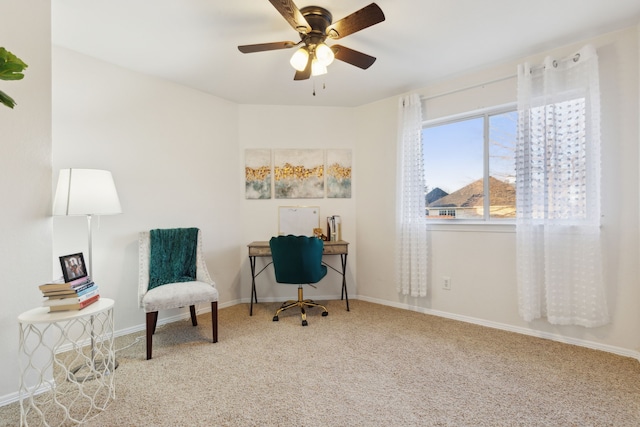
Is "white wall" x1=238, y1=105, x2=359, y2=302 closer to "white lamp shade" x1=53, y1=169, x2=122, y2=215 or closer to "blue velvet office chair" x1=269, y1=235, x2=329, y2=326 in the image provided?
"blue velvet office chair" x1=269, y1=235, x2=329, y2=326

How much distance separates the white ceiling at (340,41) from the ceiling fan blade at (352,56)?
0.71 ft

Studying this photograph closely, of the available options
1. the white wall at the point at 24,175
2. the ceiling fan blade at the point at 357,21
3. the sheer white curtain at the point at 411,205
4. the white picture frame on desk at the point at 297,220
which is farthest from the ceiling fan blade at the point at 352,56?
the white picture frame on desk at the point at 297,220

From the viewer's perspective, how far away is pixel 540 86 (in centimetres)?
261

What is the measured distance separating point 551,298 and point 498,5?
7.29 feet

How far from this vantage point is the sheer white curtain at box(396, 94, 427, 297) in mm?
3283

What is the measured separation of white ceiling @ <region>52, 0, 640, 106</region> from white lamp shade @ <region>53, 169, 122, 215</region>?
1.08m

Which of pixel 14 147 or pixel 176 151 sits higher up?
pixel 176 151

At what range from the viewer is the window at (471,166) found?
294 cm

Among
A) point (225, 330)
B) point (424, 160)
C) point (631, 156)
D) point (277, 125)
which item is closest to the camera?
point (631, 156)

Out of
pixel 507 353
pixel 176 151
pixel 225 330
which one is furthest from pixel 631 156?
pixel 176 151

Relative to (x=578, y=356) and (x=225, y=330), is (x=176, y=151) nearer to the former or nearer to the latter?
(x=225, y=330)

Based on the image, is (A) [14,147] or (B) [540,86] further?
(B) [540,86]

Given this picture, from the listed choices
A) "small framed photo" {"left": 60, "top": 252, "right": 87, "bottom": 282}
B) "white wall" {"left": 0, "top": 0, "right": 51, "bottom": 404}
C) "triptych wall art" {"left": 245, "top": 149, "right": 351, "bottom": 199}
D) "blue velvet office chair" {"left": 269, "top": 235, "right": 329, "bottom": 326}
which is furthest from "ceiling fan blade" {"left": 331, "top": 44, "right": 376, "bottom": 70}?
"small framed photo" {"left": 60, "top": 252, "right": 87, "bottom": 282}

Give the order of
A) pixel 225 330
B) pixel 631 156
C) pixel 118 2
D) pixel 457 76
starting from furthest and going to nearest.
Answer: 1. pixel 457 76
2. pixel 225 330
3. pixel 631 156
4. pixel 118 2
